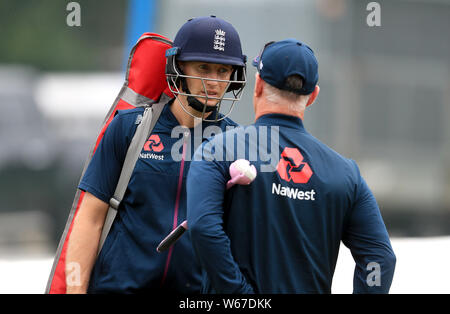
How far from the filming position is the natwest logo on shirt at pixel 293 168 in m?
2.69

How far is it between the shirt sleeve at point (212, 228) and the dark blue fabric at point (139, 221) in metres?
0.60

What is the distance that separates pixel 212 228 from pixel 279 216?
27 cm

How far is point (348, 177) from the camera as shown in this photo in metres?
2.77

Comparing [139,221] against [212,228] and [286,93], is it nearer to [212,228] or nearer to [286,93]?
[212,228]

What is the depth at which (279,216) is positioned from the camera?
8.77ft

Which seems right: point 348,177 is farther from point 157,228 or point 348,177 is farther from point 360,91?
point 360,91

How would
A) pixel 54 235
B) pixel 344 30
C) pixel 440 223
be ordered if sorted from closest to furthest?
pixel 54 235 < pixel 344 30 < pixel 440 223

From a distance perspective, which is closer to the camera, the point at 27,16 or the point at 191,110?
the point at 191,110

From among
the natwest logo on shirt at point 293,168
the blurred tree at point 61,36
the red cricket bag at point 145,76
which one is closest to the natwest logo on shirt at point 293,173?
the natwest logo on shirt at point 293,168

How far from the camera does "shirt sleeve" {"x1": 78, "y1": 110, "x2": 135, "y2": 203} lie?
3258mm

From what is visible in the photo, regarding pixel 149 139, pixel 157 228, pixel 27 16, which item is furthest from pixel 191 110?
pixel 27 16

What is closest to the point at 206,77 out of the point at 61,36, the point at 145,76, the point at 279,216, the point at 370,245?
the point at 145,76

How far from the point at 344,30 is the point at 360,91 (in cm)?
136

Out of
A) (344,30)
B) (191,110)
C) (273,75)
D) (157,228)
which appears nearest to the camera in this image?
(273,75)
